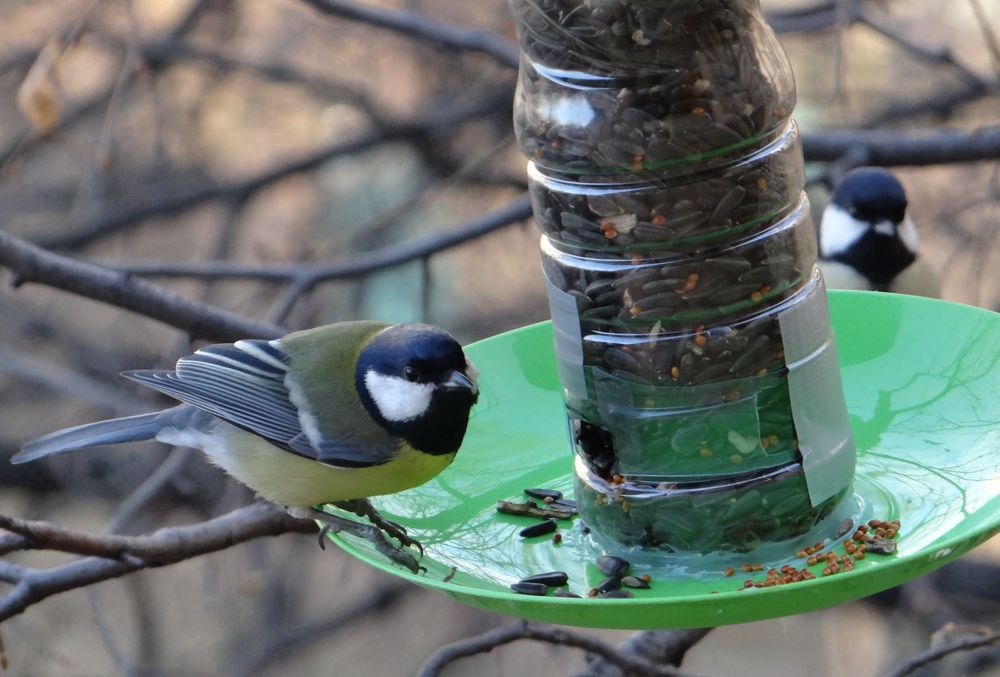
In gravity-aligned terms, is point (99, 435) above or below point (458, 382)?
below

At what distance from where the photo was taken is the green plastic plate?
1.87 metres

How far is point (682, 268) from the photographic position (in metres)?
2.23

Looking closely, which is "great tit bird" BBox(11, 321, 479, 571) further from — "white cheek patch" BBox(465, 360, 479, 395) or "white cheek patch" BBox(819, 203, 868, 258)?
"white cheek patch" BBox(819, 203, 868, 258)

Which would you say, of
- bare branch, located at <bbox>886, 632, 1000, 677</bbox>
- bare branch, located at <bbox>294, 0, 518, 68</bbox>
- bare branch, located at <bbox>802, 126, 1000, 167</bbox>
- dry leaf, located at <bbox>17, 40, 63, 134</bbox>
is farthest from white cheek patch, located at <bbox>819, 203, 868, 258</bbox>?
dry leaf, located at <bbox>17, 40, 63, 134</bbox>

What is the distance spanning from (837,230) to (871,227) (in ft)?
0.49

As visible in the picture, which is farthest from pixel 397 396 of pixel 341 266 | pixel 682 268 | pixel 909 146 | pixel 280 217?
pixel 280 217

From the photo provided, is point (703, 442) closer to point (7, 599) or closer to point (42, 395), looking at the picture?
point (7, 599)

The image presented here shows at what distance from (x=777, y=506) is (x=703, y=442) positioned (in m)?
0.18

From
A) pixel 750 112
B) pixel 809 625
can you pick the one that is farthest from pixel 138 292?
pixel 809 625

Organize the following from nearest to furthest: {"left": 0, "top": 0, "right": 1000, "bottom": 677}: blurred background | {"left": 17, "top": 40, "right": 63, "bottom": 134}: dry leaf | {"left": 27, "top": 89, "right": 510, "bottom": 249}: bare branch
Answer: {"left": 17, "top": 40, "right": 63, "bottom": 134}: dry leaf, {"left": 0, "top": 0, "right": 1000, "bottom": 677}: blurred background, {"left": 27, "top": 89, "right": 510, "bottom": 249}: bare branch

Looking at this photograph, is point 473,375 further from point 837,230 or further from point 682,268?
point 837,230

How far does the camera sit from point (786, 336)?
229 cm

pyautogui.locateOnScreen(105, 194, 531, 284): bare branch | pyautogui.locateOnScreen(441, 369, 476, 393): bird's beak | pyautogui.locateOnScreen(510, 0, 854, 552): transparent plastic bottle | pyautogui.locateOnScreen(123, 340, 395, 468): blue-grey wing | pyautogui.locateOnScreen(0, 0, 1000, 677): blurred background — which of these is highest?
pyautogui.locateOnScreen(510, 0, 854, 552): transparent plastic bottle

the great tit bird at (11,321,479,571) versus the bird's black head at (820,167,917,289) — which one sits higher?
the great tit bird at (11,321,479,571)
